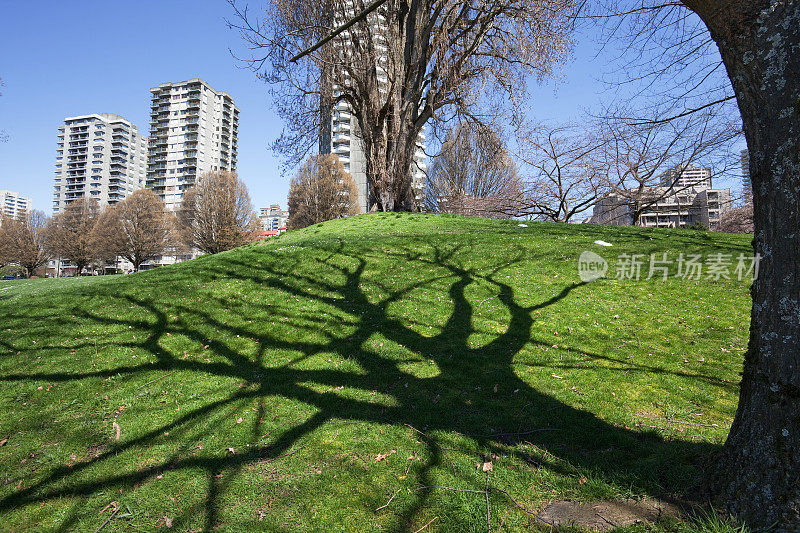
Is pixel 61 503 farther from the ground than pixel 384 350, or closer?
closer

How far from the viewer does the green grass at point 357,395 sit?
9.73ft

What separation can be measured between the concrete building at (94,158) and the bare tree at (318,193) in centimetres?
10175

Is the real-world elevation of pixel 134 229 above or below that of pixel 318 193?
below

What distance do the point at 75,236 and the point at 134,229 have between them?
7505mm

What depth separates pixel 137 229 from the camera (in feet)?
142

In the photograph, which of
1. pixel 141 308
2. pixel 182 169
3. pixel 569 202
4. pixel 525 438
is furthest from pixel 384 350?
pixel 182 169

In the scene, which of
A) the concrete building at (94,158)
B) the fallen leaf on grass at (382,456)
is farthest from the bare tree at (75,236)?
the concrete building at (94,158)

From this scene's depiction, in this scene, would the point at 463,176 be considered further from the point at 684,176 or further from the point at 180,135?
the point at 180,135

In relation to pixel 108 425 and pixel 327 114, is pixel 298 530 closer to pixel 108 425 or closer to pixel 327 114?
pixel 108 425

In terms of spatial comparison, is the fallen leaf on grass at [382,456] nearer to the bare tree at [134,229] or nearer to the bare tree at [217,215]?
the bare tree at [217,215]

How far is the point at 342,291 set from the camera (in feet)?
26.6

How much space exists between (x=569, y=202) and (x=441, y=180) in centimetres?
1748

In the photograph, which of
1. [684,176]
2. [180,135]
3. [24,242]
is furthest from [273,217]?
[684,176]

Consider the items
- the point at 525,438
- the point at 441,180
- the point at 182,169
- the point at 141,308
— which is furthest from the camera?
the point at 182,169
